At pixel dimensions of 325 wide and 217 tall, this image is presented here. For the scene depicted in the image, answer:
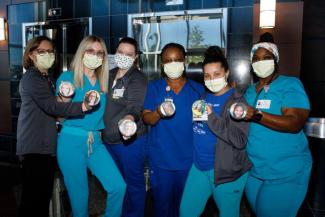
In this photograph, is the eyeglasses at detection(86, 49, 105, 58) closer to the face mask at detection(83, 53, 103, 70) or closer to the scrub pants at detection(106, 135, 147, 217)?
the face mask at detection(83, 53, 103, 70)

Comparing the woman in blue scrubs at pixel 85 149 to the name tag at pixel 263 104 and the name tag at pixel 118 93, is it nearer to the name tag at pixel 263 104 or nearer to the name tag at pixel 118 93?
the name tag at pixel 118 93

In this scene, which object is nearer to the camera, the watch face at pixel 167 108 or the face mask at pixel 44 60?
the watch face at pixel 167 108

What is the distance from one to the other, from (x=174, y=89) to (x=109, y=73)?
832 millimetres

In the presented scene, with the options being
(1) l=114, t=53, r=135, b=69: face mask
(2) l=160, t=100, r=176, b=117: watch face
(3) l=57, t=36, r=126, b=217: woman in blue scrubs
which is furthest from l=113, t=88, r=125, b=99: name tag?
(2) l=160, t=100, r=176, b=117: watch face

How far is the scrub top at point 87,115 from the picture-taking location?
268 cm

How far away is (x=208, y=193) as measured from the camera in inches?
98.7

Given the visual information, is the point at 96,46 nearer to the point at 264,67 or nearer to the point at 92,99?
the point at 92,99

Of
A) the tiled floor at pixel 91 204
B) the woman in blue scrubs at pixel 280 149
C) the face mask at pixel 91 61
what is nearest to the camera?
the woman in blue scrubs at pixel 280 149

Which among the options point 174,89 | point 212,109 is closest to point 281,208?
point 212,109

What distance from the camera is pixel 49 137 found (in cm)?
280

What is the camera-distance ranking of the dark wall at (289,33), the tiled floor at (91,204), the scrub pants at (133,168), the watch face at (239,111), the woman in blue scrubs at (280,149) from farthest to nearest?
the dark wall at (289,33)
the tiled floor at (91,204)
the scrub pants at (133,168)
the woman in blue scrubs at (280,149)
the watch face at (239,111)

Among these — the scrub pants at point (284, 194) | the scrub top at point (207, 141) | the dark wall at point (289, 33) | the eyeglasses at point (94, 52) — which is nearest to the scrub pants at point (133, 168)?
the scrub top at point (207, 141)

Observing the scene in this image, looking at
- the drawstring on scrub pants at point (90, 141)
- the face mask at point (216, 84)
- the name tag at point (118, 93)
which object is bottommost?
the drawstring on scrub pants at point (90, 141)

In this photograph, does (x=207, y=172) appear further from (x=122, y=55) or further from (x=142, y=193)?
(x=122, y=55)
